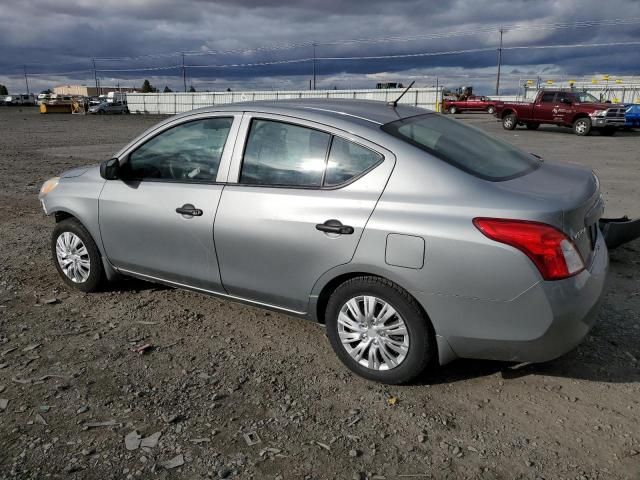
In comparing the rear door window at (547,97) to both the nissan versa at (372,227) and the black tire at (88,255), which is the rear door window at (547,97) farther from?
the black tire at (88,255)

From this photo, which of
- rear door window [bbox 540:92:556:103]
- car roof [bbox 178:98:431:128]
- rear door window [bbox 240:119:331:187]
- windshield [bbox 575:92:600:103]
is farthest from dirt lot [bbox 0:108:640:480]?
rear door window [bbox 540:92:556:103]

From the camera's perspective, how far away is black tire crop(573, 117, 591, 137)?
22.7 m

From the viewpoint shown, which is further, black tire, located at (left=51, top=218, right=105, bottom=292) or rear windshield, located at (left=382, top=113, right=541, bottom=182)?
black tire, located at (left=51, top=218, right=105, bottom=292)

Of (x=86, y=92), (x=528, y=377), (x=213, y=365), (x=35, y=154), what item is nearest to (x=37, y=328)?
(x=213, y=365)

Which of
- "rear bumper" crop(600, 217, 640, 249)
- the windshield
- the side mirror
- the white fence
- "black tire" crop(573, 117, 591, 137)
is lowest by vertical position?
"rear bumper" crop(600, 217, 640, 249)

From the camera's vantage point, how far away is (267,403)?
320cm

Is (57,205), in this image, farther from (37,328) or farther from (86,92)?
(86,92)

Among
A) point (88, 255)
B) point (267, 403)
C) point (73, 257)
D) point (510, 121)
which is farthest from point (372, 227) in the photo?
point (510, 121)

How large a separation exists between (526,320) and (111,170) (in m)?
3.18

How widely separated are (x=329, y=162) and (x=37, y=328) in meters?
2.63

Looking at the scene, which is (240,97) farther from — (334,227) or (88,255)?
(334,227)

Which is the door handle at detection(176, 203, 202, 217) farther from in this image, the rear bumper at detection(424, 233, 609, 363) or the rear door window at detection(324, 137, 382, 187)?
the rear bumper at detection(424, 233, 609, 363)

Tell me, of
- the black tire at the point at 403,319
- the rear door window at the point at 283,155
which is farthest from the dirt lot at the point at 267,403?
the rear door window at the point at 283,155

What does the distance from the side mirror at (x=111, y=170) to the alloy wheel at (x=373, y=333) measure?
7.11 ft
